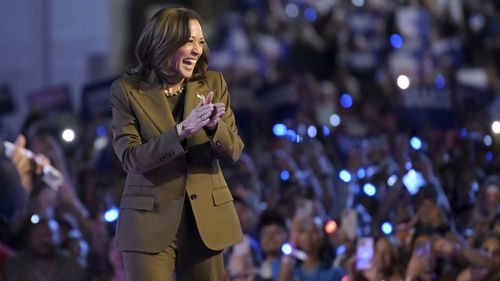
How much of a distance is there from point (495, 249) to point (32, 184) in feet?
10.8

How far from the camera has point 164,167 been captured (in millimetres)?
5004

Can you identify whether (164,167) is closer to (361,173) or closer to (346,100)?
(361,173)

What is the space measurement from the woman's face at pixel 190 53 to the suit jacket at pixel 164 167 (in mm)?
90

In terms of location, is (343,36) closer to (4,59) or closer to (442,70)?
(442,70)

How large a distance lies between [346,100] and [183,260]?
35.3 feet

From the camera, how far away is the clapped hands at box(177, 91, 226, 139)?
15.7 feet

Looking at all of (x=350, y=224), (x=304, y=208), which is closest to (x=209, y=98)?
(x=350, y=224)

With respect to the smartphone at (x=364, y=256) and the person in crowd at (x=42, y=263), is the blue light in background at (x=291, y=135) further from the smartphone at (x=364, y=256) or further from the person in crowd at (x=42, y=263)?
the smartphone at (x=364, y=256)

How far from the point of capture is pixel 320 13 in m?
21.2

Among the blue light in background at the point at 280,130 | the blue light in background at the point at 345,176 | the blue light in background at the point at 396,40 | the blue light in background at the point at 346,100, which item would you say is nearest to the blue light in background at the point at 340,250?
the blue light in background at the point at 345,176

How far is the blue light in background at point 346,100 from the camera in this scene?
1530 centimetres

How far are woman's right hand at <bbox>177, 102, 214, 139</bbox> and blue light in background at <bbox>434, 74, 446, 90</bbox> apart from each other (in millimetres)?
8119

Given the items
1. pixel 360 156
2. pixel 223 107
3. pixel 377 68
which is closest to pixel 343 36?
→ pixel 377 68

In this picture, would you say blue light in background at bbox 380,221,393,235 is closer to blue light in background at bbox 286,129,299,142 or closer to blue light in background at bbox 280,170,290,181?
→ blue light in background at bbox 280,170,290,181
